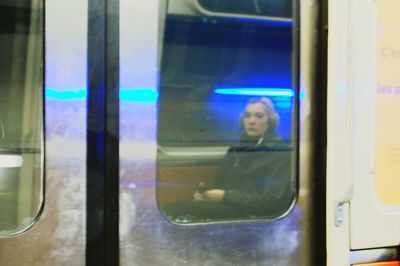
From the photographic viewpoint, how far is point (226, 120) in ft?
5.93

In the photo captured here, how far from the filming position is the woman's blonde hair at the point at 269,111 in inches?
71.7

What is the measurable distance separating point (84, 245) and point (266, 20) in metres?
0.96

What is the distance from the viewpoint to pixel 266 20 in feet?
6.02

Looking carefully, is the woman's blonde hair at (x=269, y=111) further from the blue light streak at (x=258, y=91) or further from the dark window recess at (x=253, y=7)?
the dark window recess at (x=253, y=7)

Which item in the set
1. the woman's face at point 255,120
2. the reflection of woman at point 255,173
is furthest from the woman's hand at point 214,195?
the woman's face at point 255,120

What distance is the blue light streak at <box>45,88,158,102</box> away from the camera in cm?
156

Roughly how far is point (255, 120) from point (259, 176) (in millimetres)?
194

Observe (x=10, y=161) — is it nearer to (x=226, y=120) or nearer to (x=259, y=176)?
(x=226, y=120)

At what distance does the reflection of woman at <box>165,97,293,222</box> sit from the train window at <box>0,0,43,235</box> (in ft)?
1.81
